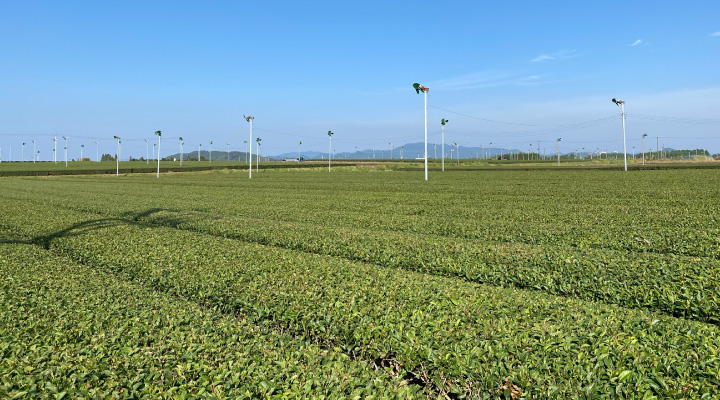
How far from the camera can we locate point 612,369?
19.3ft

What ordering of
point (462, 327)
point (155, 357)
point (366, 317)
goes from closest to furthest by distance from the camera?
point (155, 357)
point (462, 327)
point (366, 317)

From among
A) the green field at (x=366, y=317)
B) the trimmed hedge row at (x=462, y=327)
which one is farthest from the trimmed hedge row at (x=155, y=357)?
the trimmed hedge row at (x=462, y=327)

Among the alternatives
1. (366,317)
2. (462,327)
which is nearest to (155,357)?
(366,317)

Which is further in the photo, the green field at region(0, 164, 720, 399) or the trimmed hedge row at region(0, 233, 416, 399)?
the green field at region(0, 164, 720, 399)

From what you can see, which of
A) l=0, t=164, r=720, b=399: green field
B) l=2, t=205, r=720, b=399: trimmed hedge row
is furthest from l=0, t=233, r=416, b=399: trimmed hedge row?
l=2, t=205, r=720, b=399: trimmed hedge row

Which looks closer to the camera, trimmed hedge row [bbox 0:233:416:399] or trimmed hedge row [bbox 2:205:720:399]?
trimmed hedge row [bbox 0:233:416:399]

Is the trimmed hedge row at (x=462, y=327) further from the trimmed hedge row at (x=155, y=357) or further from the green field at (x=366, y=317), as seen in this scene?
the trimmed hedge row at (x=155, y=357)

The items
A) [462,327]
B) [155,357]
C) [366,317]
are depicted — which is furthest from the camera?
[366,317]

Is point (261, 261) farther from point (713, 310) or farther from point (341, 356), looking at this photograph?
point (713, 310)

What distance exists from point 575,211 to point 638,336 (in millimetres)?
18493

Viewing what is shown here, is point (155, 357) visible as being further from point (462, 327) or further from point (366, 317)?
point (462, 327)

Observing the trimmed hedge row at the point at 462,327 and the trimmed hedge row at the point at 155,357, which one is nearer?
the trimmed hedge row at the point at 155,357

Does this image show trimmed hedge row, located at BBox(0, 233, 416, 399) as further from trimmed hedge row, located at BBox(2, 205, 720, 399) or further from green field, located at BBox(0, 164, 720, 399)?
trimmed hedge row, located at BBox(2, 205, 720, 399)

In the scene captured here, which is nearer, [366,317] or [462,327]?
[462,327]
